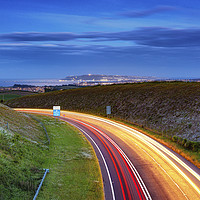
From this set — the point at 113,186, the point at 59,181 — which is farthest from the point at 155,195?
the point at 59,181

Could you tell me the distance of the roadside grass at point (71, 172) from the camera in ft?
65.8

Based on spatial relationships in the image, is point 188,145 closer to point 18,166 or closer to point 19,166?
point 19,166

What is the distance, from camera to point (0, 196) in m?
17.0

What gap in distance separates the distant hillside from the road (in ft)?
69.6

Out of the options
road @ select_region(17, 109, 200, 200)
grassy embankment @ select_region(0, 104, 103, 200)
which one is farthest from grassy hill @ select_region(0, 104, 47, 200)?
road @ select_region(17, 109, 200, 200)

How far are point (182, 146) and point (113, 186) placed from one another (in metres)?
16.7

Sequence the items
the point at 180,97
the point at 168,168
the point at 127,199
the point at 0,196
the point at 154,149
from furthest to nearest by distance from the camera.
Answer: the point at 180,97 → the point at 154,149 → the point at 168,168 → the point at 127,199 → the point at 0,196

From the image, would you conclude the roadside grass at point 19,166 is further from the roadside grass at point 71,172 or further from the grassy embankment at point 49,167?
the roadside grass at point 71,172

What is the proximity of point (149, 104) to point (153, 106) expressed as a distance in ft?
9.95

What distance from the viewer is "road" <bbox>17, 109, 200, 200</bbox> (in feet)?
66.1

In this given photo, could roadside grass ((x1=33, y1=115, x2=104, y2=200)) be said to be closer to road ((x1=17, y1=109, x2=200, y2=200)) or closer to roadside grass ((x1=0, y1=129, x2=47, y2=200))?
roadside grass ((x1=0, y1=129, x2=47, y2=200))

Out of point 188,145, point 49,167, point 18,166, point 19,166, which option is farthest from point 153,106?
point 18,166

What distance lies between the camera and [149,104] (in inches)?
3201

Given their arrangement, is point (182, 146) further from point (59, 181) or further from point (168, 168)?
point (59, 181)
